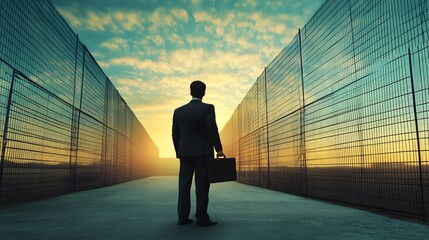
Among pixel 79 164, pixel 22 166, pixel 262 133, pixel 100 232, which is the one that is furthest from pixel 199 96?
pixel 262 133

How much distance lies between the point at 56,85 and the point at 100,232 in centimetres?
494

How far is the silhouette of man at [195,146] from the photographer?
3.37 meters

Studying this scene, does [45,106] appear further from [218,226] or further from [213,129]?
[218,226]

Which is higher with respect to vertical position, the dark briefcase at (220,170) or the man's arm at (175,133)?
the man's arm at (175,133)

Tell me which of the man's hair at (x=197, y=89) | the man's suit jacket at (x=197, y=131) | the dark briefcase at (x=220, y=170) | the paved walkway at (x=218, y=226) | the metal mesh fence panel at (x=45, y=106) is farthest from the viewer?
the metal mesh fence panel at (x=45, y=106)

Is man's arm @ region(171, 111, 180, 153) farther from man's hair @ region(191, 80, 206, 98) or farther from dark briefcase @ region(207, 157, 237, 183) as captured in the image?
dark briefcase @ region(207, 157, 237, 183)

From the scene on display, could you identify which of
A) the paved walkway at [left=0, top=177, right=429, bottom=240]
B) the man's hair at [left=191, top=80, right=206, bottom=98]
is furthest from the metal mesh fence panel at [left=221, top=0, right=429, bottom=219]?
the man's hair at [left=191, top=80, right=206, bottom=98]

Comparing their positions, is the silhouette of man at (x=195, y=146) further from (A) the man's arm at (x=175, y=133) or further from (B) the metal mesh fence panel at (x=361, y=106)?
(B) the metal mesh fence panel at (x=361, y=106)

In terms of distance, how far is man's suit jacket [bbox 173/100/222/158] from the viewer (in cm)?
340

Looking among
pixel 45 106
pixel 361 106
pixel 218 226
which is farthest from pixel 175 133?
pixel 45 106

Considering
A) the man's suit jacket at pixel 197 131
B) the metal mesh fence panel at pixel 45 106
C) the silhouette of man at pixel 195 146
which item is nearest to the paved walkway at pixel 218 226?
the silhouette of man at pixel 195 146

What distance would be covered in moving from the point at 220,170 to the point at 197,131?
1.48ft

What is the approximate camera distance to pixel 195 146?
134 inches

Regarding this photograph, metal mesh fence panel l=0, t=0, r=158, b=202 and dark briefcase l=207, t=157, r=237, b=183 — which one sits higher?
metal mesh fence panel l=0, t=0, r=158, b=202
